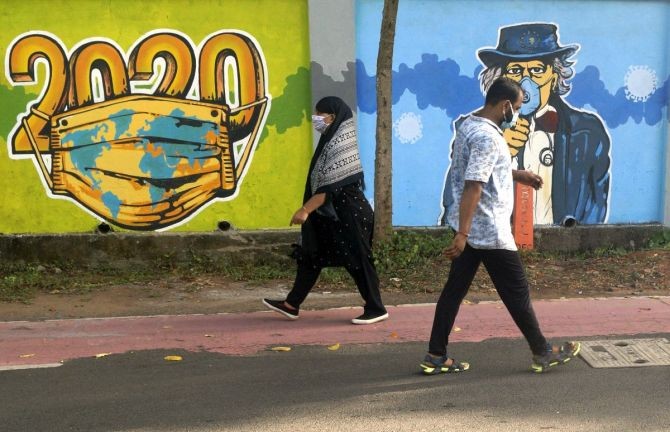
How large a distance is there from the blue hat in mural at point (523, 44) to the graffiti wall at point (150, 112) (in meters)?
2.21

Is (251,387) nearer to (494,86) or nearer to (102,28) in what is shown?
(494,86)

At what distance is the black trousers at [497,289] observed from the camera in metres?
4.36

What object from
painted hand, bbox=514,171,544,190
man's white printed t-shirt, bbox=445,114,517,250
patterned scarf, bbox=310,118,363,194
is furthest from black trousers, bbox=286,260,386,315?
painted hand, bbox=514,171,544,190

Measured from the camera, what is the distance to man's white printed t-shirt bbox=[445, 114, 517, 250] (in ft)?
13.7

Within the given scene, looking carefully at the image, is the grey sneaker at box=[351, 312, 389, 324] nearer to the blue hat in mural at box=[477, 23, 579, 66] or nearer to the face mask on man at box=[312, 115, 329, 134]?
the face mask on man at box=[312, 115, 329, 134]

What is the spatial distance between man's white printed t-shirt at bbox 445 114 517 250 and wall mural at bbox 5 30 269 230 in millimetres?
4419

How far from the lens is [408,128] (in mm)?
8633

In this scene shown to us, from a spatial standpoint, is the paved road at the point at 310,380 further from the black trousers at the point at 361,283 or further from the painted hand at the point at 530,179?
the painted hand at the point at 530,179

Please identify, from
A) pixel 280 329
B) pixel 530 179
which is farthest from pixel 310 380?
pixel 530 179

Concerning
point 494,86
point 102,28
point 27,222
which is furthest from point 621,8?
point 27,222

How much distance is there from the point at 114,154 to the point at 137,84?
0.83m

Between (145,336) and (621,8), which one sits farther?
(621,8)

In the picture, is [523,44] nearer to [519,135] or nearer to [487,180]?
[519,135]

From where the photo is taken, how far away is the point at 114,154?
8281mm
